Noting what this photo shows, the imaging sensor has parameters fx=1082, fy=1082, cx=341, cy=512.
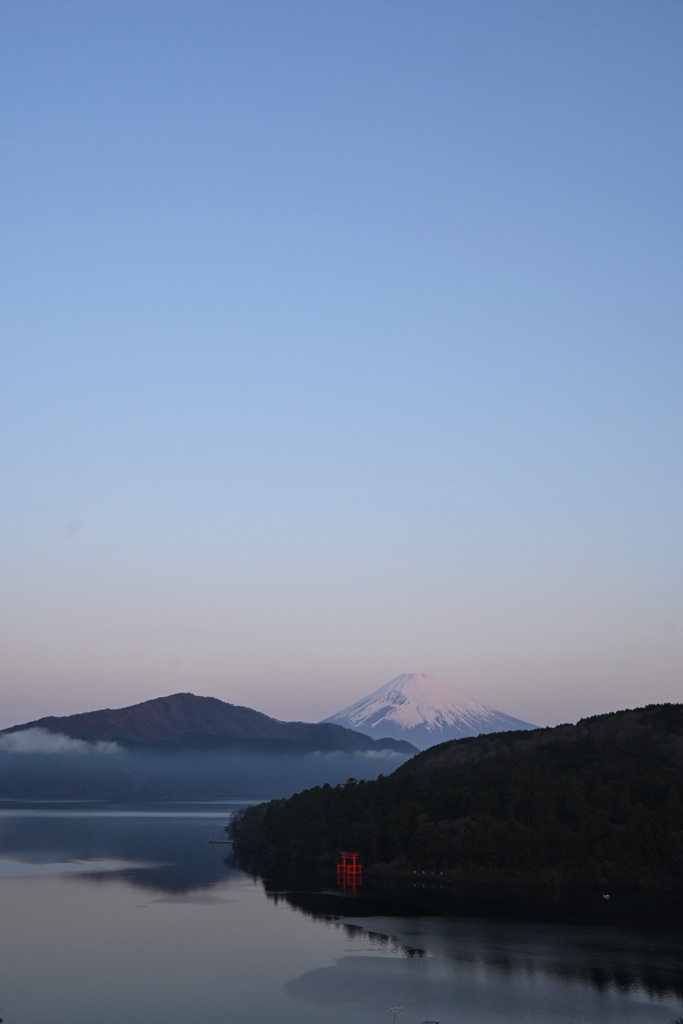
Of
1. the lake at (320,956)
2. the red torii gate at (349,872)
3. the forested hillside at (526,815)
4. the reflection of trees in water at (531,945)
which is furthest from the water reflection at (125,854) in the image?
the reflection of trees in water at (531,945)

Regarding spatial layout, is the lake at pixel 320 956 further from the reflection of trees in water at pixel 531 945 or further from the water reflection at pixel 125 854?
the water reflection at pixel 125 854

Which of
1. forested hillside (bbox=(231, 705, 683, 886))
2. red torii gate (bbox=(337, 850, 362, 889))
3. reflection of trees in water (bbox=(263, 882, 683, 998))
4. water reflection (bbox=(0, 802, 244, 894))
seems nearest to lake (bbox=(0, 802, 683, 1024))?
reflection of trees in water (bbox=(263, 882, 683, 998))

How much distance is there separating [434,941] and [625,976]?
1235 cm

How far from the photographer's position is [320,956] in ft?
191

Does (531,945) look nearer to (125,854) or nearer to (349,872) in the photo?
(349,872)

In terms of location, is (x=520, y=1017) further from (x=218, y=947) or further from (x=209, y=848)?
(x=209, y=848)

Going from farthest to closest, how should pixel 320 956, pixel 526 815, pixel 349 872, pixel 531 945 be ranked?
pixel 526 815, pixel 349 872, pixel 531 945, pixel 320 956

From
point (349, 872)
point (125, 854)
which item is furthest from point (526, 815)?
point (125, 854)

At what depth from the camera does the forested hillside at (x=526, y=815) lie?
8638cm

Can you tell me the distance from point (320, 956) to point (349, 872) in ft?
107

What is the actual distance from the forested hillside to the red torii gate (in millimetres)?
2647

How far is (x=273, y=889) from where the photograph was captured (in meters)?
87.1

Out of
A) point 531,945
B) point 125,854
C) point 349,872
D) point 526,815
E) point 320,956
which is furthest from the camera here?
point 125,854

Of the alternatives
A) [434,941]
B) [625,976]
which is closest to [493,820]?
[434,941]
